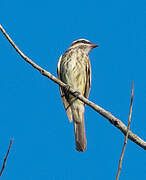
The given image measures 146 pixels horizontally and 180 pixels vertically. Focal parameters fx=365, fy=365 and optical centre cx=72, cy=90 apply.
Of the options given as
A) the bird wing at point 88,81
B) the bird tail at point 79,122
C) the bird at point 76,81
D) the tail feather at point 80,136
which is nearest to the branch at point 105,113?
the tail feather at point 80,136

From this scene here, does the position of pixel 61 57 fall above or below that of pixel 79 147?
above

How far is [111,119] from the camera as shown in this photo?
4.67 meters

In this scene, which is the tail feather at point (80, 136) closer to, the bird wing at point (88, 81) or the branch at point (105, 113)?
the bird wing at point (88, 81)

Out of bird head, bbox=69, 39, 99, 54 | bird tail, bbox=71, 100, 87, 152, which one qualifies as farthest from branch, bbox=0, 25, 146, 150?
bird head, bbox=69, 39, 99, 54

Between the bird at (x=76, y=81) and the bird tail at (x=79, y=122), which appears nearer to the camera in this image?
the bird tail at (x=79, y=122)

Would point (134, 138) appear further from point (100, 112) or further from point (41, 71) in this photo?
point (41, 71)

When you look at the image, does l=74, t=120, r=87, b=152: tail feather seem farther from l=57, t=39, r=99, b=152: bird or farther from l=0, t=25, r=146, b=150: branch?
l=0, t=25, r=146, b=150: branch

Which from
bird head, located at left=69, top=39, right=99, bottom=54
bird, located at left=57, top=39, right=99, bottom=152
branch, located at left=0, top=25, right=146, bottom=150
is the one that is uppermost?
bird head, located at left=69, top=39, right=99, bottom=54

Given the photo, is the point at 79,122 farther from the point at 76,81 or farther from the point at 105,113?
the point at 105,113

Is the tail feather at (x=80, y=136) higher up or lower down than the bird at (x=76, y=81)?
→ lower down

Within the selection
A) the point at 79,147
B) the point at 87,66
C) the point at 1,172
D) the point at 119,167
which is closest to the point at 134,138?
the point at 119,167

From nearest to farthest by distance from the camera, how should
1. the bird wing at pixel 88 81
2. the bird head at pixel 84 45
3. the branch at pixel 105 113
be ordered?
the branch at pixel 105 113 → the bird wing at pixel 88 81 → the bird head at pixel 84 45

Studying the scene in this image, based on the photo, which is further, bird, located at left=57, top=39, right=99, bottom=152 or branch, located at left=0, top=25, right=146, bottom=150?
bird, located at left=57, top=39, right=99, bottom=152

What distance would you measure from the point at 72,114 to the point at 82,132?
0.49 m
